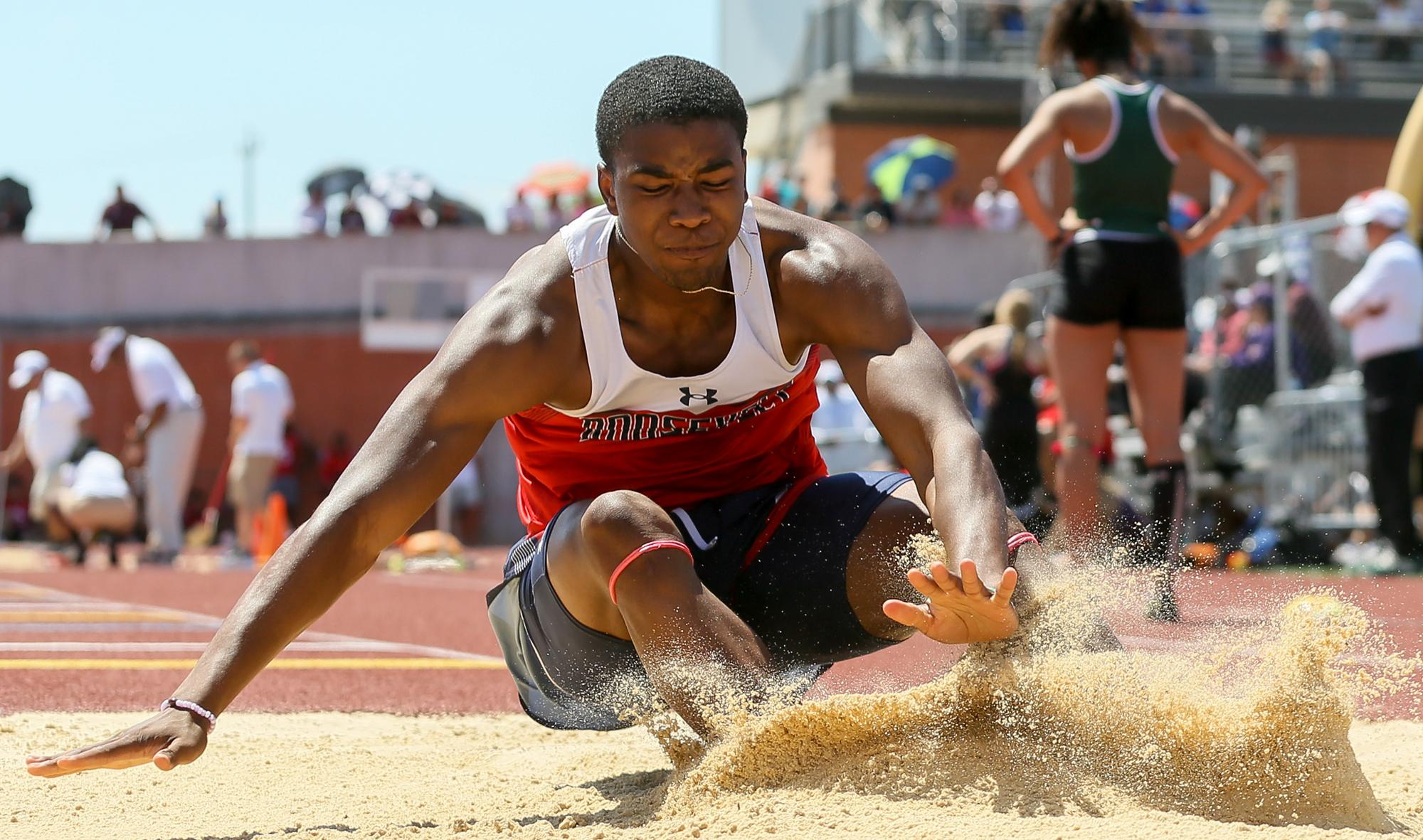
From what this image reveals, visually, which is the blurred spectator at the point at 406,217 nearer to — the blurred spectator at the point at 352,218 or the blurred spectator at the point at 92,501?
the blurred spectator at the point at 352,218

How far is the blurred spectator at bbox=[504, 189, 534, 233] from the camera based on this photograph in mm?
19938

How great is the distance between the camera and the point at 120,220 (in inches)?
Answer: 816

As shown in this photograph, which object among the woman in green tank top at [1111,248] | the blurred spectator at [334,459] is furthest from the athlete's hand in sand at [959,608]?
the blurred spectator at [334,459]

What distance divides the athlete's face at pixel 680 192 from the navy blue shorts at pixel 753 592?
0.55 meters

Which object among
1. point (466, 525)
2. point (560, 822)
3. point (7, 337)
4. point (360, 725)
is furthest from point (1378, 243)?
point (7, 337)

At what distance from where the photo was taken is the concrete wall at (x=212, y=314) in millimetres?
20312

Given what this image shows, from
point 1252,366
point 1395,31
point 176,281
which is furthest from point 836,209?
point 1252,366

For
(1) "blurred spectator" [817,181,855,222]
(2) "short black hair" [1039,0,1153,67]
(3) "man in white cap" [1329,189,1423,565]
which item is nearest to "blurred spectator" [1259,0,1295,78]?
(1) "blurred spectator" [817,181,855,222]

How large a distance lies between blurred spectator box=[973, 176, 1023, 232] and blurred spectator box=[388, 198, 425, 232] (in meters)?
6.94

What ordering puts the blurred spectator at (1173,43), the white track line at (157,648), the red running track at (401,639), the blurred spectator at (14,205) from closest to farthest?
the red running track at (401,639)
the white track line at (157,648)
the blurred spectator at (1173,43)
the blurred spectator at (14,205)

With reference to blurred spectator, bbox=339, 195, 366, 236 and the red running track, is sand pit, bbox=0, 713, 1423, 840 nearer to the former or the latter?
the red running track

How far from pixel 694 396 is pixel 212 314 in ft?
60.8

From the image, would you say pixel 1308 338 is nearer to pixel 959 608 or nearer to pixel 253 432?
pixel 253 432

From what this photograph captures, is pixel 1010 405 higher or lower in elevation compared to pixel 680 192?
lower
